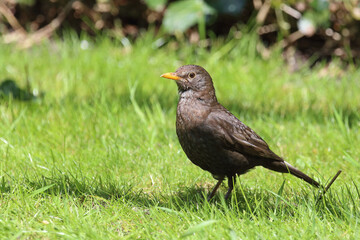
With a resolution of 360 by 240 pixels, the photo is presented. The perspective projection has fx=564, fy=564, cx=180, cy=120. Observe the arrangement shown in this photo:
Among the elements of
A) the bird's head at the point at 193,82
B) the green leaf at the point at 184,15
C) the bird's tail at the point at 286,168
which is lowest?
the bird's tail at the point at 286,168

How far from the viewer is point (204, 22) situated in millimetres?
6375

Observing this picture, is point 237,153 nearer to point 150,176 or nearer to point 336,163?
point 150,176

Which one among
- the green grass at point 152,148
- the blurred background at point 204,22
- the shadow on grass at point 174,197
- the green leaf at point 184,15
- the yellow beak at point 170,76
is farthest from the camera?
the blurred background at point 204,22

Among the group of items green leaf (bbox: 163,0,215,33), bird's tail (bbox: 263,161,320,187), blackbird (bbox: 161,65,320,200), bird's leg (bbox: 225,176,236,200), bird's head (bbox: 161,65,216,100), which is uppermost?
green leaf (bbox: 163,0,215,33)

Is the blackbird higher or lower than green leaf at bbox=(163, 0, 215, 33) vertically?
lower

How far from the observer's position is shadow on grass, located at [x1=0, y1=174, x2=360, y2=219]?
3119 millimetres

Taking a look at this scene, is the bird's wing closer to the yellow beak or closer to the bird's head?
the bird's head

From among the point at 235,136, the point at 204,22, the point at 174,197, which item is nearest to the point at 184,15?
the point at 204,22

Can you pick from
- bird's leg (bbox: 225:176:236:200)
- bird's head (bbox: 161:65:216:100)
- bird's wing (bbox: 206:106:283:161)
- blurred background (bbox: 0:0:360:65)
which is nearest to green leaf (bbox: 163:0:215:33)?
blurred background (bbox: 0:0:360:65)

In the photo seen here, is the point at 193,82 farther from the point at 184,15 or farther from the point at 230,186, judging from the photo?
the point at 184,15

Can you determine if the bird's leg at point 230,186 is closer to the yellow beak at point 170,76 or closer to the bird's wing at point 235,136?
the bird's wing at point 235,136

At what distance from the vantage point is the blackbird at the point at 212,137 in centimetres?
339

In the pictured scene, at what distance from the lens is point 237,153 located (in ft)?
11.5

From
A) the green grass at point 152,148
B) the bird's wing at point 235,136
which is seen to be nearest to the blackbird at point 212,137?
the bird's wing at point 235,136
